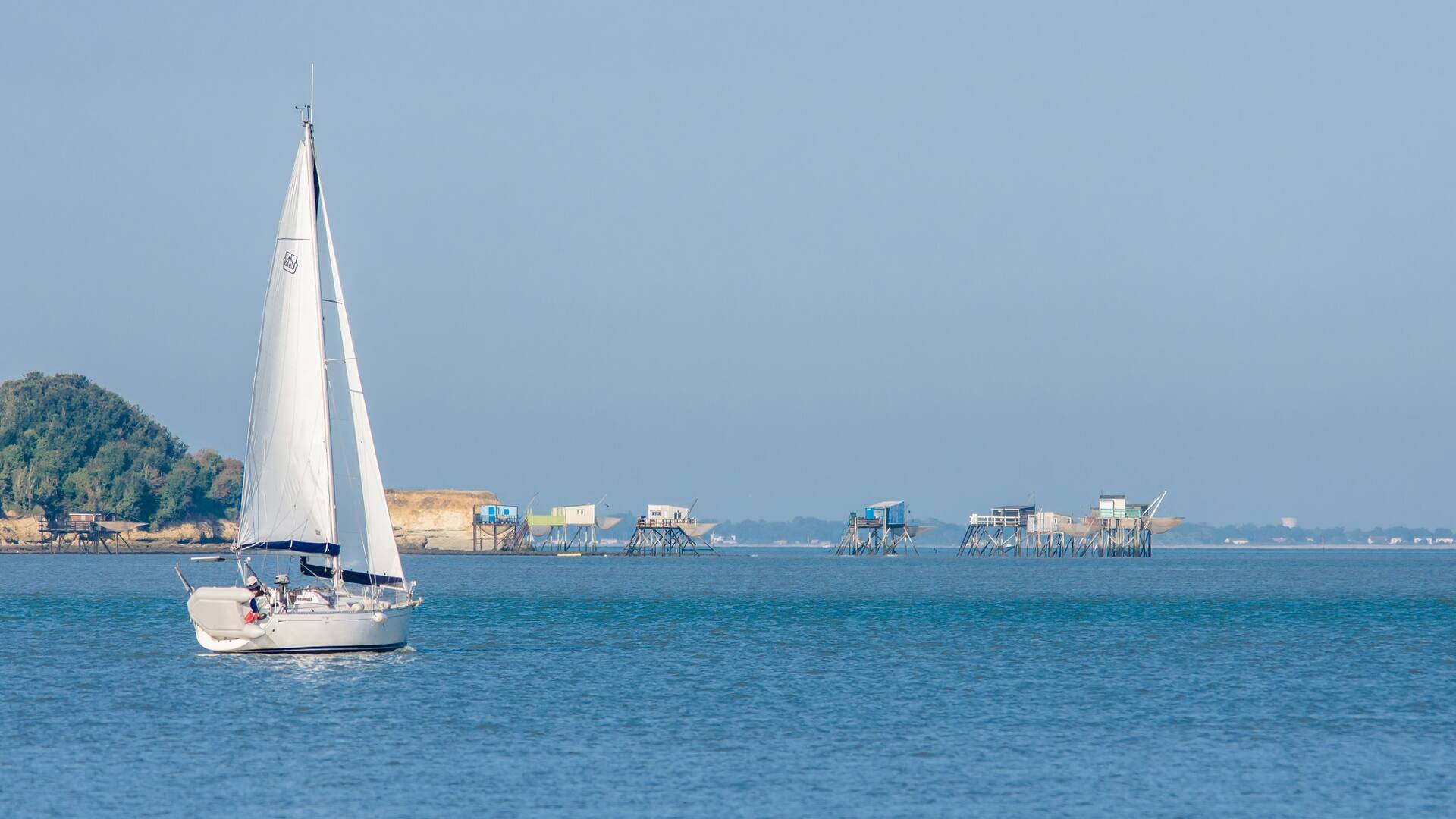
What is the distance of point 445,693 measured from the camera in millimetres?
43219

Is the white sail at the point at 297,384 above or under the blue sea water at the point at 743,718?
above

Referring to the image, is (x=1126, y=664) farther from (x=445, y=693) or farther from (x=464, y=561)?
(x=464, y=561)

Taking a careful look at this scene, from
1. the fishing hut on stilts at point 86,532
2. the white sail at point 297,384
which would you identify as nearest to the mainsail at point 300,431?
the white sail at point 297,384

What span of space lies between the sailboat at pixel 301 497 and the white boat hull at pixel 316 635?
1.4 inches

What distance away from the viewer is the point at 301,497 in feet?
158

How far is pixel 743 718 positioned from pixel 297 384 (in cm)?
1755

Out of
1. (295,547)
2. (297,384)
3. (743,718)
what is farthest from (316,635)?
(743,718)

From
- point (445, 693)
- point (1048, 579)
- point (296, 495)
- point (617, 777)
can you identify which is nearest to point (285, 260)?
point (296, 495)

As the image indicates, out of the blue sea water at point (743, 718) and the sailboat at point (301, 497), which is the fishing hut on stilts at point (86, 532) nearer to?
the blue sea water at point (743, 718)

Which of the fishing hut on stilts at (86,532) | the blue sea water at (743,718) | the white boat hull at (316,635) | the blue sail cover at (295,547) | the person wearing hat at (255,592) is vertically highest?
the fishing hut on stilts at (86,532)

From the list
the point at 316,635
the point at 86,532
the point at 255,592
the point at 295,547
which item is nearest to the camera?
the point at 316,635

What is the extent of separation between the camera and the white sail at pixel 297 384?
48312 millimetres

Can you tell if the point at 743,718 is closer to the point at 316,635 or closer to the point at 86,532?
the point at 316,635

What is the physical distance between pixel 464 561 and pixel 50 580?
213ft
